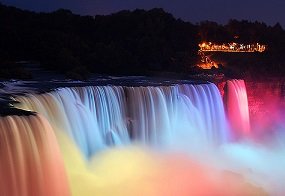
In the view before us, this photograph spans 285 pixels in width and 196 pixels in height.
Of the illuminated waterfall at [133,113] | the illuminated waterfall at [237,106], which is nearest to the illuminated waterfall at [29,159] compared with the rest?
the illuminated waterfall at [133,113]

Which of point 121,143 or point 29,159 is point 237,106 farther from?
point 29,159

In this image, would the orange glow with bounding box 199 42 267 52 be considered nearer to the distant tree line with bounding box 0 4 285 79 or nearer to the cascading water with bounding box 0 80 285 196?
the distant tree line with bounding box 0 4 285 79

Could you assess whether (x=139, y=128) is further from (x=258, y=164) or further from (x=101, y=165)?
(x=258, y=164)

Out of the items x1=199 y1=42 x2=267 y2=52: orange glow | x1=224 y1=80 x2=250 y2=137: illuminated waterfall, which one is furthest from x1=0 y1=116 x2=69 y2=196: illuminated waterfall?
x1=199 y1=42 x2=267 y2=52: orange glow

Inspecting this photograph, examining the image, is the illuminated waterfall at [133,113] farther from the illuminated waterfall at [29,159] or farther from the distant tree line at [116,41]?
the distant tree line at [116,41]

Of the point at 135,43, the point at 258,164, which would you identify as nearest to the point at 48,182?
the point at 258,164

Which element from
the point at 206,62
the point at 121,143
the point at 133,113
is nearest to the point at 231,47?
the point at 206,62
